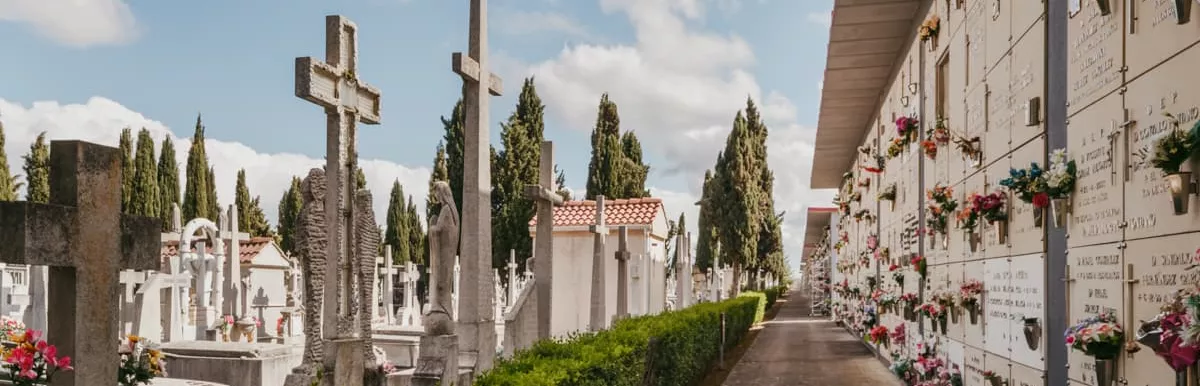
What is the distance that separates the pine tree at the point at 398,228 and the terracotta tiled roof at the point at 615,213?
978 inches

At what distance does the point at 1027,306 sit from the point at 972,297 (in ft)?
4.95

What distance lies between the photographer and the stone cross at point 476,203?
789 centimetres

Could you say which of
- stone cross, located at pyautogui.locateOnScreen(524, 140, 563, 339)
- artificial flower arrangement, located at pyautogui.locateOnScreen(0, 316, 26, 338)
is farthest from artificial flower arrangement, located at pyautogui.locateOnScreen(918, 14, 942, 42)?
artificial flower arrangement, located at pyautogui.locateOnScreen(0, 316, 26, 338)

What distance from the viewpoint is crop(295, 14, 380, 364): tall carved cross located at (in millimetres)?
5816

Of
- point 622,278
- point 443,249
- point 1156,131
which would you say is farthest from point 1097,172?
point 622,278

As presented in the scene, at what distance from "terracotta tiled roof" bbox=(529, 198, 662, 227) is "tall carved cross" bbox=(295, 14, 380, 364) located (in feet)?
37.0

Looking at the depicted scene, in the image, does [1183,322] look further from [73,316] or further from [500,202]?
[500,202]

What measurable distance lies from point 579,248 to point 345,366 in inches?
471

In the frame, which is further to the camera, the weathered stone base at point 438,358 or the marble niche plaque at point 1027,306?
the weathered stone base at point 438,358

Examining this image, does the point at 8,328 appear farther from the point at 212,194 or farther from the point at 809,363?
the point at 212,194

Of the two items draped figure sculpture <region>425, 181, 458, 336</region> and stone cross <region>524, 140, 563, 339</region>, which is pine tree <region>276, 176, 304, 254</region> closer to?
stone cross <region>524, 140, 563, 339</region>

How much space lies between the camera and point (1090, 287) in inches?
203

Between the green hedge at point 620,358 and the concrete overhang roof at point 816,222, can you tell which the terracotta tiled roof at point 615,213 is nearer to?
the green hedge at point 620,358

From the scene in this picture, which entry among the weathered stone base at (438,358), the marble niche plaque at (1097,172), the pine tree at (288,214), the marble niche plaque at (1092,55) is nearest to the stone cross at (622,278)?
the weathered stone base at (438,358)
